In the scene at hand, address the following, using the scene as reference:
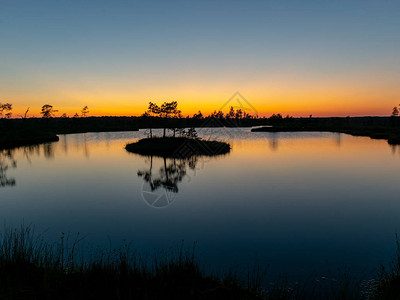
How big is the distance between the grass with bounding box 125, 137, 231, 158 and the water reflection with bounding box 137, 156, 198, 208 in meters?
4.03

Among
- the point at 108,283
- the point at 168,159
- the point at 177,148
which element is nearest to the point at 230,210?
the point at 108,283

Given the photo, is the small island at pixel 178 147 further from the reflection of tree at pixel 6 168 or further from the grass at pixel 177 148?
the reflection of tree at pixel 6 168

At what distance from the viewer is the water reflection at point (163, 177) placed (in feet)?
60.6

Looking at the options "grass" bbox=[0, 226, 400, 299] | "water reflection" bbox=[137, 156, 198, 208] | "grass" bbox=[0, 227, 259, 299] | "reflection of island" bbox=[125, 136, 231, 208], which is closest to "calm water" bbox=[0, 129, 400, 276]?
"water reflection" bbox=[137, 156, 198, 208]

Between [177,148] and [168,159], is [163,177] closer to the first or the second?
[168,159]

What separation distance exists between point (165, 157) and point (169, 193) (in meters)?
17.0

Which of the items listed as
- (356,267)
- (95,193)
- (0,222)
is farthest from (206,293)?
(95,193)

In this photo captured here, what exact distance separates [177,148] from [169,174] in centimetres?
1512

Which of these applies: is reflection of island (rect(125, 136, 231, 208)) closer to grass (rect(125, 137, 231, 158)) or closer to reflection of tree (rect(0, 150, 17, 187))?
grass (rect(125, 137, 231, 158))

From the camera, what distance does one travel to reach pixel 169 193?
19797 millimetres

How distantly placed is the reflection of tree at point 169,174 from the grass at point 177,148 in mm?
4940

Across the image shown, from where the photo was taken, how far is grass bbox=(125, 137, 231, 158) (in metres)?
39.9

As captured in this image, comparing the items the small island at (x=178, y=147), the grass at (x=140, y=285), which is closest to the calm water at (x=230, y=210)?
the grass at (x=140, y=285)

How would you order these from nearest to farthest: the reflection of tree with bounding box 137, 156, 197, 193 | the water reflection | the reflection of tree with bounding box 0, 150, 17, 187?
the water reflection < the reflection of tree with bounding box 137, 156, 197, 193 < the reflection of tree with bounding box 0, 150, 17, 187
